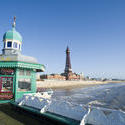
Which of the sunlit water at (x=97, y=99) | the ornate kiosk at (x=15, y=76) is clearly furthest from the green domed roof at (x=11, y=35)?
the sunlit water at (x=97, y=99)

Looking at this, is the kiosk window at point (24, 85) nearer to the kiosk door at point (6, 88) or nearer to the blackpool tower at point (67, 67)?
the kiosk door at point (6, 88)

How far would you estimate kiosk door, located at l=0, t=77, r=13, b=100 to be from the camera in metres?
10.5

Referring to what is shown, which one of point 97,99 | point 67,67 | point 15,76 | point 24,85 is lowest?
point 97,99

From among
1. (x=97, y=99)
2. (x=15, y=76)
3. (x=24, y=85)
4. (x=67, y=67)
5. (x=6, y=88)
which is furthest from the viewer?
(x=67, y=67)

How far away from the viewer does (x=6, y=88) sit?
38.0 ft

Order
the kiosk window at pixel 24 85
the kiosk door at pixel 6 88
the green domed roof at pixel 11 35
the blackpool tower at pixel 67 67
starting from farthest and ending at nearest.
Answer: the blackpool tower at pixel 67 67 < the green domed roof at pixel 11 35 < the kiosk window at pixel 24 85 < the kiosk door at pixel 6 88

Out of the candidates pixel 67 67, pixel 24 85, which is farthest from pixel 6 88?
pixel 67 67

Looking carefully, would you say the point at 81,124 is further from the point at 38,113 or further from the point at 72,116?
the point at 38,113

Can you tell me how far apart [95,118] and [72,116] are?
4.49ft

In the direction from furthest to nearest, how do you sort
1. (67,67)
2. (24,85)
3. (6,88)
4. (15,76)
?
(67,67) → (24,85) → (6,88) → (15,76)

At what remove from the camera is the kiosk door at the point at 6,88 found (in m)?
10.5

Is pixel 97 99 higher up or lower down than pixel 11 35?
lower down

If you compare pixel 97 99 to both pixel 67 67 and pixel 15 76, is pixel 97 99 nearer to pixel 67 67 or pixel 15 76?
pixel 15 76

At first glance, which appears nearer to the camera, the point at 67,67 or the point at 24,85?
the point at 24,85
